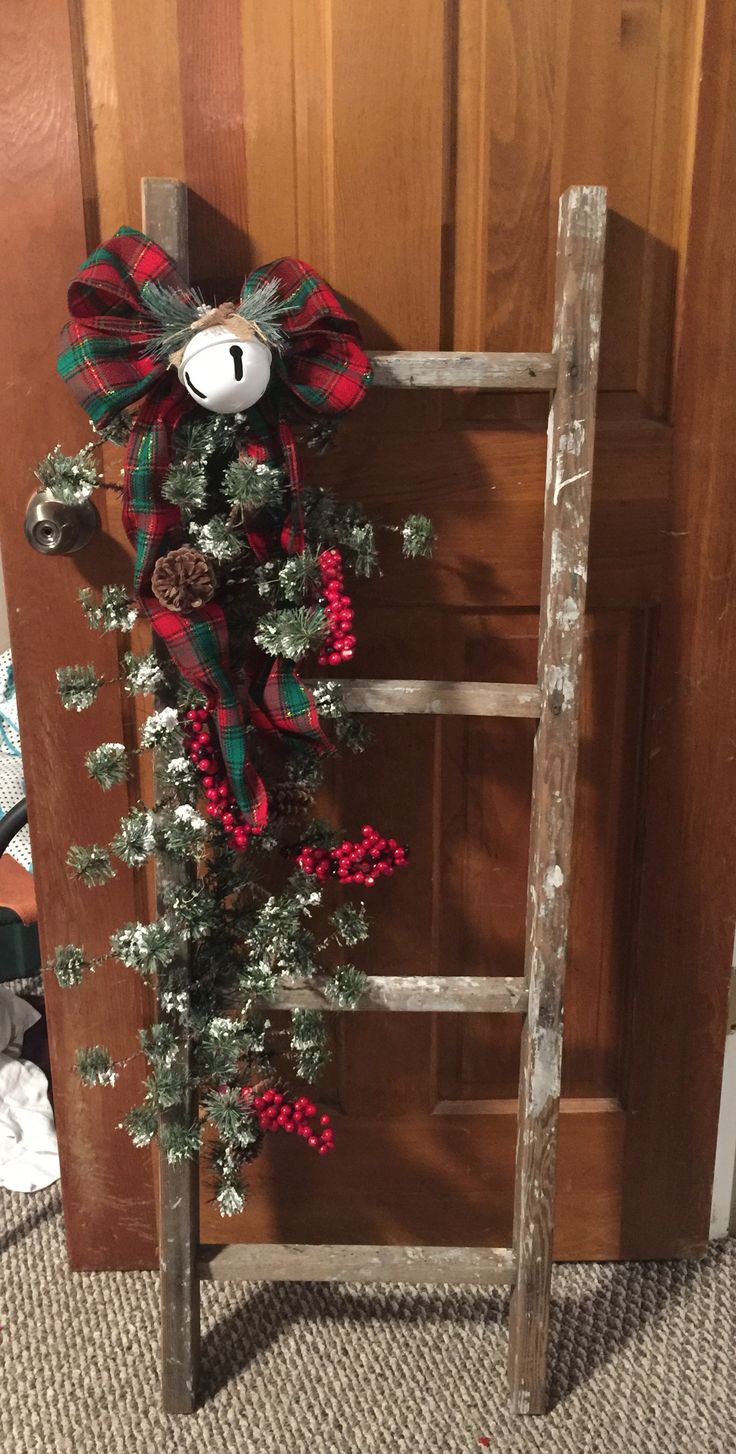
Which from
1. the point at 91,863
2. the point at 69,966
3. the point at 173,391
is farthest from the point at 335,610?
the point at 69,966

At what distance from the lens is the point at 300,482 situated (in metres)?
1.10

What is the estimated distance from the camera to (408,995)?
1234 mm

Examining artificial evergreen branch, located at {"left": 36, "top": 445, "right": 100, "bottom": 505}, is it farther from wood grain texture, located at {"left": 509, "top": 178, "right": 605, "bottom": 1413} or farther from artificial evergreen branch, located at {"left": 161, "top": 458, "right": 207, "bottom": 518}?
wood grain texture, located at {"left": 509, "top": 178, "right": 605, "bottom": 1413}

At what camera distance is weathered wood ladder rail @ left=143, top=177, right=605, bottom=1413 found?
3.61ft

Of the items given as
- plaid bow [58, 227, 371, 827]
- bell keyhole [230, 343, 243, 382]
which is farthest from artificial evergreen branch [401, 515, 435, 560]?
bell keyhole [230, 343, 243, 382]

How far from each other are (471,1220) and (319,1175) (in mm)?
209

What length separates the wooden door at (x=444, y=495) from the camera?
3.69 ft

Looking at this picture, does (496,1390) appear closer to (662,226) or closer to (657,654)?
(657,654)

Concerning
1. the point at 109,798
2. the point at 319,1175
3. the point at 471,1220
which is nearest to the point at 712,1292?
the point at 471,1220

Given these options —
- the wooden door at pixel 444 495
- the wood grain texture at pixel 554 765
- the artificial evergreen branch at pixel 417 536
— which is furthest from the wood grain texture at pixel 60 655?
the wood grain texture at pixel 554 765

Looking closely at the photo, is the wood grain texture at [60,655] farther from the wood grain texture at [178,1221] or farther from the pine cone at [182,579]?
the pine cone at [182,579]

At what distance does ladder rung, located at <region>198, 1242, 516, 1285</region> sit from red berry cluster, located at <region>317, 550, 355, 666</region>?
712mm

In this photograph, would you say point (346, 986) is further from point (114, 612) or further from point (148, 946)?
point (114, 612)

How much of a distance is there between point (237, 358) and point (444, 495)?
31 cm
